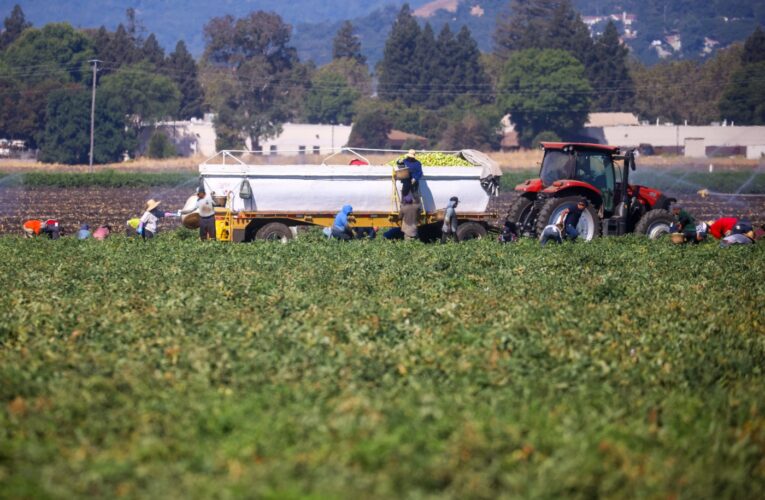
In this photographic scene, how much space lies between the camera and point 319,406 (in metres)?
8.39

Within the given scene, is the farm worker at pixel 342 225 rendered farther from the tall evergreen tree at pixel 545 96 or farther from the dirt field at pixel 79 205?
the tall evergreen tree at pixel 545 96

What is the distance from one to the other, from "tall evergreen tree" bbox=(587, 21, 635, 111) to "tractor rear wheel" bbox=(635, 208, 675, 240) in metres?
101

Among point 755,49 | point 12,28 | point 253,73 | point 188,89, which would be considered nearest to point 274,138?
point 253,73

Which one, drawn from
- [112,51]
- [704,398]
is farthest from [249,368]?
[112,51]

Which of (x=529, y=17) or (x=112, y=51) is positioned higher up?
(x=529, y=17)

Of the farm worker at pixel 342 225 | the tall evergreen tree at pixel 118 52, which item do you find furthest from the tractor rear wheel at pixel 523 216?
the tall evergreen tree at pixel 118 52

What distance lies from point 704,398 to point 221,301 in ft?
20.6

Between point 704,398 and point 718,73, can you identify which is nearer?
point 704,398

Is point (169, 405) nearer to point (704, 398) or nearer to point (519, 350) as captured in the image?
point (519, 350)

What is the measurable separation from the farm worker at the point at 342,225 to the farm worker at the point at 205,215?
2.54m

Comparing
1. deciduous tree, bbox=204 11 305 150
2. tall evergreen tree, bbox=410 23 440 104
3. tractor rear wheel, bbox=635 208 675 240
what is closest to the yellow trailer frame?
tractor rear wheel, bbox=635 208 675 240

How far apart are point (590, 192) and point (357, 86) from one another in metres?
125

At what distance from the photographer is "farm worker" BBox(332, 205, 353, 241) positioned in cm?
2384

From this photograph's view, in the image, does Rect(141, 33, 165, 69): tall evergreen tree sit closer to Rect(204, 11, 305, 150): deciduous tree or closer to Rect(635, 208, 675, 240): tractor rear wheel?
Rect(204, 11, 305, 150): deciduous tree
